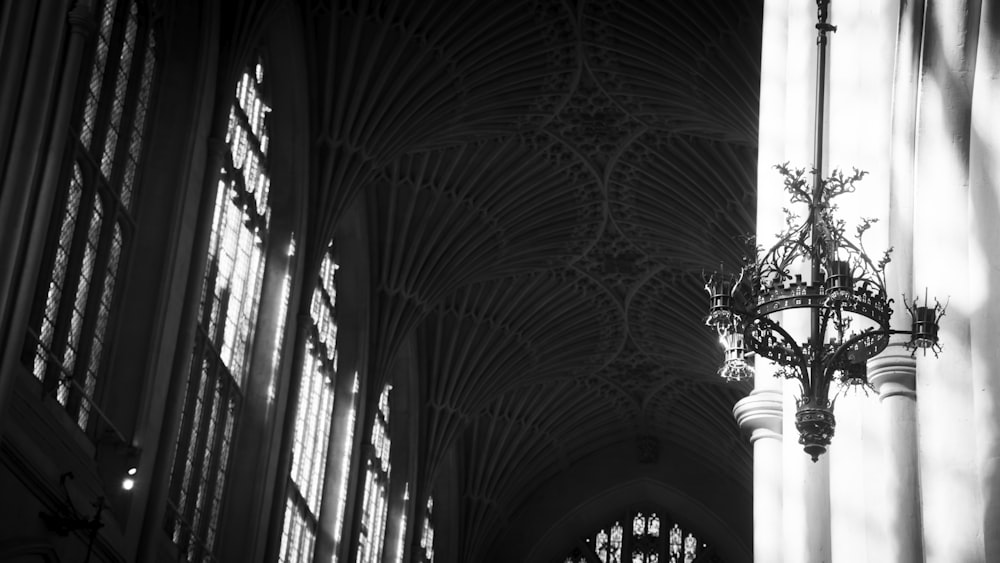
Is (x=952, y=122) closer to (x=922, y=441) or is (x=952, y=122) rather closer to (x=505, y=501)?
(x=922, y=441)

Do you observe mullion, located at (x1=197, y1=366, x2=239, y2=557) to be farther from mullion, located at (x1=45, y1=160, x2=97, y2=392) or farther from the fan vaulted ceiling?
mullion, located at (x1=45, y1=160, x2=97, y2=392)

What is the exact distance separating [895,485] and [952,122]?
2.63 meters

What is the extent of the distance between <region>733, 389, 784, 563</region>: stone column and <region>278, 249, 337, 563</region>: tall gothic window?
39.4 feet

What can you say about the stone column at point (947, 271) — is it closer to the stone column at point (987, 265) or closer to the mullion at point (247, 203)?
the stone column at point (987, 265)

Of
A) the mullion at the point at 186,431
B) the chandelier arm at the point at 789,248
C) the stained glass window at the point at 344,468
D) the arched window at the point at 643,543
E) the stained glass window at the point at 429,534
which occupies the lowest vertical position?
the chandelier arm at the point at 789,248

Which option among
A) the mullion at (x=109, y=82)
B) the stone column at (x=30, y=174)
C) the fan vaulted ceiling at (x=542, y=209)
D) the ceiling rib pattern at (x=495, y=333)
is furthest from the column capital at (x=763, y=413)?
the ceiling rib pattern at (x=495, y=333)

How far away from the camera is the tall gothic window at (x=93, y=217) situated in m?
15.1

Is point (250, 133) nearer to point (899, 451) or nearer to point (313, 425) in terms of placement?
point (313, 425)

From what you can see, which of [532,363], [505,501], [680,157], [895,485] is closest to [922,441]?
[895,485]

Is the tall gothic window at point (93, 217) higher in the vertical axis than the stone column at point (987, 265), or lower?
higher

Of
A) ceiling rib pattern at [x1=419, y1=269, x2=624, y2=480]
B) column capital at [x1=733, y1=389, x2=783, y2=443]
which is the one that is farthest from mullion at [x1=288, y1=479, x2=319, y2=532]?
column capital at [x1=733, y1=389, x2=783, y2=443]

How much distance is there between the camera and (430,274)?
90.0 ft

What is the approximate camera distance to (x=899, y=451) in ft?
32.5

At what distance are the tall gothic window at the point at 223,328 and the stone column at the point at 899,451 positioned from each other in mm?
10325
